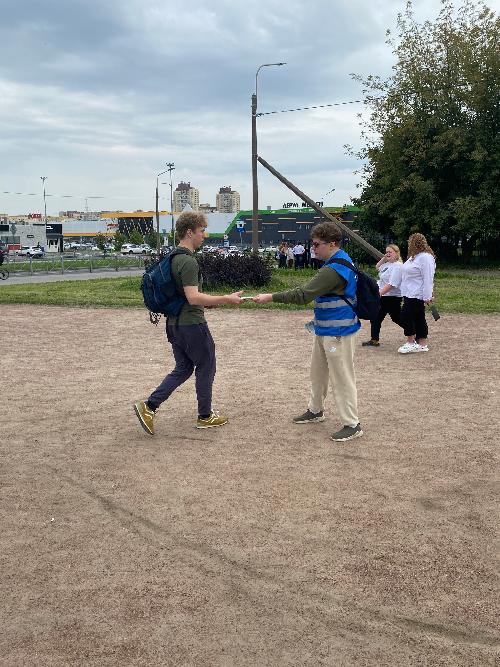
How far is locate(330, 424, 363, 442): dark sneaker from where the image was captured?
5.55 m

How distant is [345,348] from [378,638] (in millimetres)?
2941

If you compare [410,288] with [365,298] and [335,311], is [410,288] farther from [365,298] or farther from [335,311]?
[335,311]

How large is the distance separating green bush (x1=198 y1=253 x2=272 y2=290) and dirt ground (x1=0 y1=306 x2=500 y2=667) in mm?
11992

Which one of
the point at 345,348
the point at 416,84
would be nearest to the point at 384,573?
the point at 345,348

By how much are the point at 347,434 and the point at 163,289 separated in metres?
1.90

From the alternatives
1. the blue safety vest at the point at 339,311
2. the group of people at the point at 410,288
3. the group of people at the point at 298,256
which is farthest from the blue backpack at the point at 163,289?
the group of people at the point at 298,256

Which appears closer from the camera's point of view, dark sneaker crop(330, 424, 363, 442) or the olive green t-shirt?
the olive green t-shirt

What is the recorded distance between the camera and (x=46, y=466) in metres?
5.02

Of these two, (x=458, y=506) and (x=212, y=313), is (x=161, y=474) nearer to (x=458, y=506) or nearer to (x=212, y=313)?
(x=458, y=506)

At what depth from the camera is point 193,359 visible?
5613 mm

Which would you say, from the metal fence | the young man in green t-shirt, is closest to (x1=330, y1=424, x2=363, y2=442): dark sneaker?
the young man in green t-shirt

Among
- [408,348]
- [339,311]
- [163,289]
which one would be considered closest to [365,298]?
[339,311]

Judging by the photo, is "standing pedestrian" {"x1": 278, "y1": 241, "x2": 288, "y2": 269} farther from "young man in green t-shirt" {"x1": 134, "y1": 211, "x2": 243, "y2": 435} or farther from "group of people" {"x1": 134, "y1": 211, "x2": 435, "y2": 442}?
"young man in green t-shirt" {"x1": 134, "y1": 211, "x2": 243, "y2": 435}

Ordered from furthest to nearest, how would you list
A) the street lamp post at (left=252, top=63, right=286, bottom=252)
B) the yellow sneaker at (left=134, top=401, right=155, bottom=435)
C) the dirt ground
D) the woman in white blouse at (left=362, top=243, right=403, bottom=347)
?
the street lamp post at (left=252, top=63, right=286, bottom=252), the woman in white blouse at (left=362, top=243, right=403, bottom=347), the yellow sneaker at (left=134, top=401, right=155, bottom=435), the dirt ground
